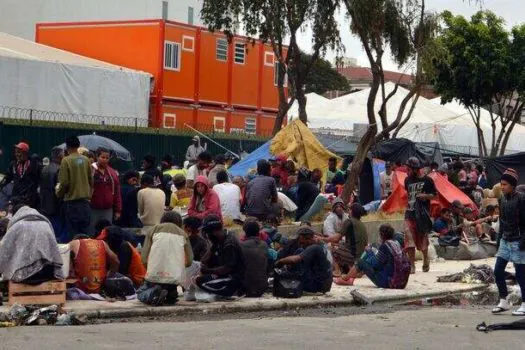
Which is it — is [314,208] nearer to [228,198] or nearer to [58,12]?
[228,198]

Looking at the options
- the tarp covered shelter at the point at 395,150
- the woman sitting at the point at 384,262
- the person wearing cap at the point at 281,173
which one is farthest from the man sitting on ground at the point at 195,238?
the tarp covered shelter at the point at 395,150

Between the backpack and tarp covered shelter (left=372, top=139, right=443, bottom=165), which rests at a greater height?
tarp covered shelter (left=372, top=139, right=443, bottom=165)

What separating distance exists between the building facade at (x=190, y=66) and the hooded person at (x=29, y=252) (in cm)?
2847

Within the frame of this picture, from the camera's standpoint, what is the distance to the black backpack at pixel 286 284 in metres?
15.2

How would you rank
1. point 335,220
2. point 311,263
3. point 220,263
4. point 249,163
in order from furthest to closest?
point 249,163 → point 335,220 → point 311,263 → point 220,263

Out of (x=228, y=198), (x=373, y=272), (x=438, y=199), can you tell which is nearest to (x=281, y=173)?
(x=438, y=199)

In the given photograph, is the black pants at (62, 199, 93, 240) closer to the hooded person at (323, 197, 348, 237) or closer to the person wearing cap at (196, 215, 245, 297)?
the person wearing cap at (196, 215, 245, 297)

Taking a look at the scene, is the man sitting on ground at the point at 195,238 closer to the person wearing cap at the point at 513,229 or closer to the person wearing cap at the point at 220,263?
the person wearing cap at the point at 220,263

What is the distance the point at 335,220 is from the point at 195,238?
13.9 feet

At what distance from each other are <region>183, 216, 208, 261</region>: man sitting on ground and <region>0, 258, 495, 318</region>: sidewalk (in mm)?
925

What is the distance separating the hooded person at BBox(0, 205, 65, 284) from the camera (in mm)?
12797

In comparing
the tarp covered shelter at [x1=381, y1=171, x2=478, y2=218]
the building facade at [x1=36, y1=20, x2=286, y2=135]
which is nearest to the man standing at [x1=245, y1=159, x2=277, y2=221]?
the tarp covered shelter at [x1=381, y1=171, x2=478, y2=218]

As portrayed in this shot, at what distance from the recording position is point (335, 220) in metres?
18.9

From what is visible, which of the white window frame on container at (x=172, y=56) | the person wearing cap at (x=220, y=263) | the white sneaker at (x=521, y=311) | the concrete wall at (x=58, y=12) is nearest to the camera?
the white sneaker at (x=521, y=311)
